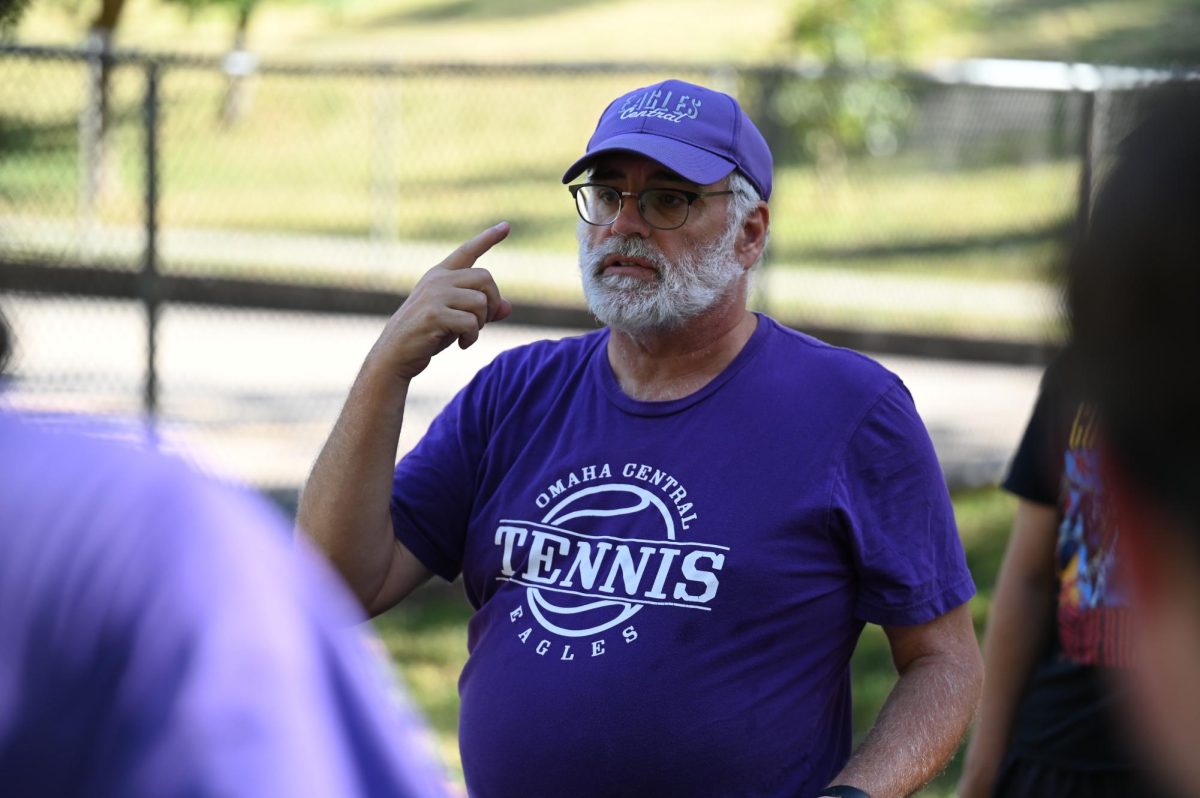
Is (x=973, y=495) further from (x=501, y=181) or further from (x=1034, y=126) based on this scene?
(x=501, y=181)

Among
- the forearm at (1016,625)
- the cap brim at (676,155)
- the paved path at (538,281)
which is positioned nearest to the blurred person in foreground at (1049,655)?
the forearm at (1016,625)

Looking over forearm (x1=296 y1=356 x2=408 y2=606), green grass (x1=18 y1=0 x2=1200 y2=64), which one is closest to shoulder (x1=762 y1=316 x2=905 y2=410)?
forearm (x1=296 y1=356 x2=408 y2=606)

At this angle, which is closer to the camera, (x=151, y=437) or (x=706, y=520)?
(x=151, y=437)

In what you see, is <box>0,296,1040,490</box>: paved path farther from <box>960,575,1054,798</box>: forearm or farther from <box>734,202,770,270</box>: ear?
<box>960,575,1054,798</box>: forearm

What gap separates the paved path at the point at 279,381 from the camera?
314 inches

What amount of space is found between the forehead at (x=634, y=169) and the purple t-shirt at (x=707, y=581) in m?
0.44

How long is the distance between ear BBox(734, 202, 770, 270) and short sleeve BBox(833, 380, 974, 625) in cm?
54

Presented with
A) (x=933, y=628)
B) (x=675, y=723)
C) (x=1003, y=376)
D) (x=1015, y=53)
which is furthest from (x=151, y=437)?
(x=1015, y=53)

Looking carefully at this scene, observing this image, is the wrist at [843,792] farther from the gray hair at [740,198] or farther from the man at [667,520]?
the gray hair at [740,198]

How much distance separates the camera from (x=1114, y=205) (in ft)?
3.51

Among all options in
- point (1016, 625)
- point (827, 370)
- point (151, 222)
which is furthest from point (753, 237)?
point (151, 222)

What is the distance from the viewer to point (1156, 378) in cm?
102

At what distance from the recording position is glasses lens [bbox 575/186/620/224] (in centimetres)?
320

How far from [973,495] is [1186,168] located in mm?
8065
